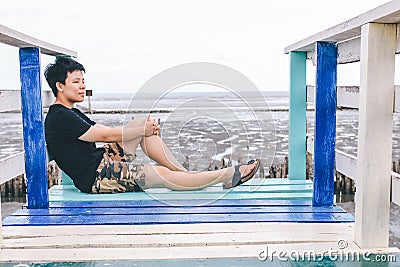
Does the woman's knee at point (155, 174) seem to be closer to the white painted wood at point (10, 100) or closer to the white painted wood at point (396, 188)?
the white painted wood at point (10, 100)

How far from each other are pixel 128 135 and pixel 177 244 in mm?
1321

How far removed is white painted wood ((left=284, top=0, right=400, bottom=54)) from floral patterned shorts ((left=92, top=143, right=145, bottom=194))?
1.50m

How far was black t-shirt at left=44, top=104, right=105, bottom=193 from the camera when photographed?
10.6 ft

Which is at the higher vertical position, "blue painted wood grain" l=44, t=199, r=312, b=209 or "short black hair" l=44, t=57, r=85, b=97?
"short black hair" l=44, t=57, r=85, b=97

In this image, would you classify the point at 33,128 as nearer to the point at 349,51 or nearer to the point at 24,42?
the point at 24,42

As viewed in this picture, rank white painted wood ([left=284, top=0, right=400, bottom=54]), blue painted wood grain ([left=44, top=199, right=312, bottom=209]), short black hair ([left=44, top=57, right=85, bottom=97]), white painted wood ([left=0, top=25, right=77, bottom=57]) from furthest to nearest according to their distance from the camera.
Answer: short black hair ([left=44, top=57, right=85, bottom=97]) → blue painted wood grain ([left=44, top=199, right=312, bottom=209]) → white painted wood ([left=0, top=25, right=77, bottom=57]) → white painted wood ([left=284, top=0, right=400, bottom=54])

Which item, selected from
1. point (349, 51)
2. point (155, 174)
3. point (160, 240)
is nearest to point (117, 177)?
point (155, 174)

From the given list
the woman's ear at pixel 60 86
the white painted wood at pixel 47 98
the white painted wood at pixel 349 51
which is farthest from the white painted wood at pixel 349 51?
the white painted wood at pixel 47 98

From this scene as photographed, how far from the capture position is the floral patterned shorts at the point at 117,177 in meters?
3.25

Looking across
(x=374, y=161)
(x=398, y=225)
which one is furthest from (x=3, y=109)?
(x=398, y=225)

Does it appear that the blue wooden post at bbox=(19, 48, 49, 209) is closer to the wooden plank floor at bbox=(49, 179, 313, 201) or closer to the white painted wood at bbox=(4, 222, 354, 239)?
the wooden plank floor at bbox=(49, 179, 313, 201)

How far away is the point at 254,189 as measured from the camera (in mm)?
3408

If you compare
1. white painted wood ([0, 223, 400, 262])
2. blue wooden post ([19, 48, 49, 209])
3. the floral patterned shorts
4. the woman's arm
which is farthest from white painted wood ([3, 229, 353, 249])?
the woman's arm

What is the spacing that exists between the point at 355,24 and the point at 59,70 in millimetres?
2180
